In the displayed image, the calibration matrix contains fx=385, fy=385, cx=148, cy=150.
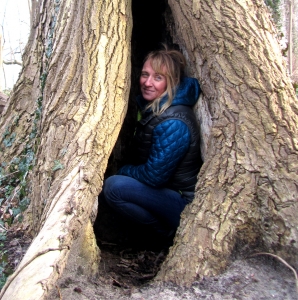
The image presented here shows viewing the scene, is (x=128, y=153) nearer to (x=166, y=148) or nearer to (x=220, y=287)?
(x=166, y=148)

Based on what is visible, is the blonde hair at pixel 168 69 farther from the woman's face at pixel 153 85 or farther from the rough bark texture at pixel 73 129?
the rough bark texture at pixel 73 129

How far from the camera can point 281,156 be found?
2.56 meters

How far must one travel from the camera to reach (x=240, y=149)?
2641mm

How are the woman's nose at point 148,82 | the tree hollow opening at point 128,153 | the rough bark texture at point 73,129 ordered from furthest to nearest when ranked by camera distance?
the tree hollow opening at point 128,153, the woman's nose at point 148,82, the rough bark texture at point 73,129

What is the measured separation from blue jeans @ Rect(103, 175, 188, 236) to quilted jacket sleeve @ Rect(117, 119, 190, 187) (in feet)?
0.59

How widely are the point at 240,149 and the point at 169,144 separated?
0.61 metres

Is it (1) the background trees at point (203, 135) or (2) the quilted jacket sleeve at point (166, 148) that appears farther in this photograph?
(2) the quilted jacket sleeve at point (166, 148)

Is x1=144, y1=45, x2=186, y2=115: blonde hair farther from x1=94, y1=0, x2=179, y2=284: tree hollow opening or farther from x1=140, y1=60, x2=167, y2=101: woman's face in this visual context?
x1=94, y1=0, x2=179, y2=284: tree hollow opening

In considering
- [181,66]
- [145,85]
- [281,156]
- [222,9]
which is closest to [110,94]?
[145,85]

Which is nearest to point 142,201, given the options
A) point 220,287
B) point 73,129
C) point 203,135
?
point 203,135

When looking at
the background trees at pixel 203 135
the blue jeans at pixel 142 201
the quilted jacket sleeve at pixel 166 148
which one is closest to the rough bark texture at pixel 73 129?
the background trees at pixel 203 135

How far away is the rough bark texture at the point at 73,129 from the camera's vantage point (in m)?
2.11

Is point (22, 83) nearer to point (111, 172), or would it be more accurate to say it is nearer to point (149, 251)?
point (111, 172)

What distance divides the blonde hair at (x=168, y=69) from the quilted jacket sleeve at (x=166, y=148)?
0.16m
